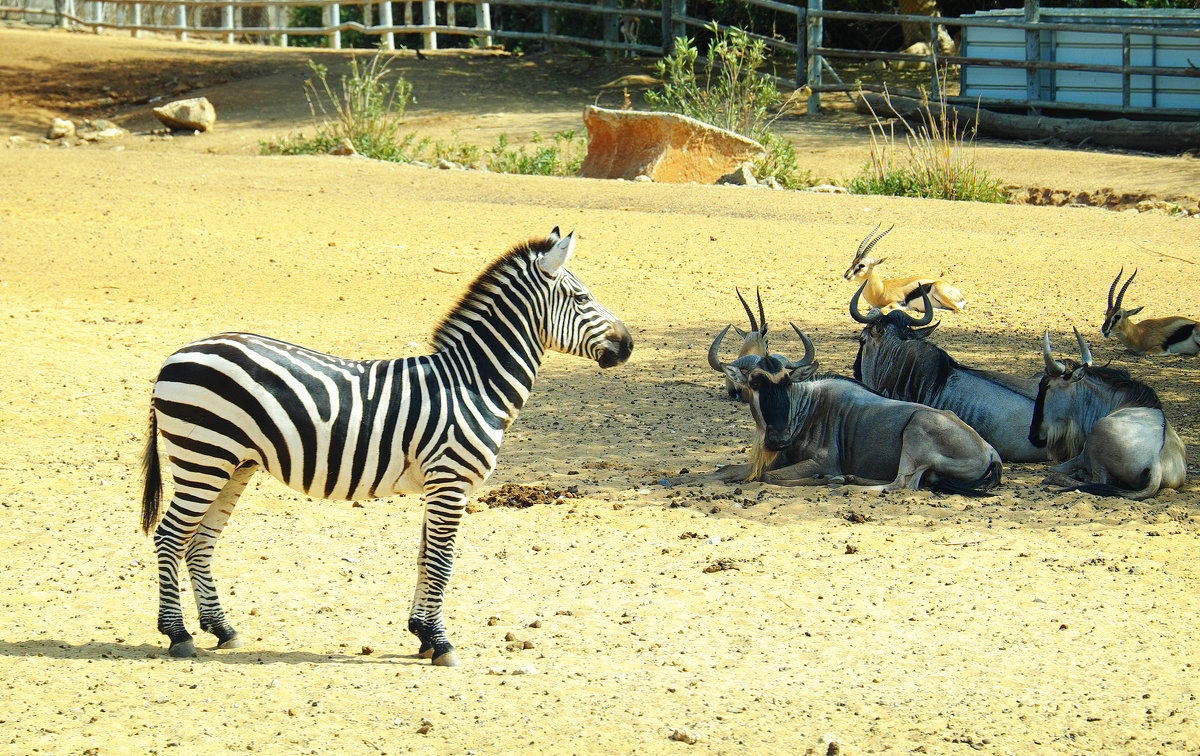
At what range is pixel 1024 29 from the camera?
20.7 metres

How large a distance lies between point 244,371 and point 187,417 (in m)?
0.28

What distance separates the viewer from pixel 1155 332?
34.8ft

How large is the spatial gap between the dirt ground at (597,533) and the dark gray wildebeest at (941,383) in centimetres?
74

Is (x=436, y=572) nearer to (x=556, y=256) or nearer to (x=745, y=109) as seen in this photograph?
(x=556, y=256)

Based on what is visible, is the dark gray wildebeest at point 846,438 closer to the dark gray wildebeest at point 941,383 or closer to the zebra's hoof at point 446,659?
the dark gray wildebeest at point 941,383

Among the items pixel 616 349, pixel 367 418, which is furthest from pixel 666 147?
pixel 367 418

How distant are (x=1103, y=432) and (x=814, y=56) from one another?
57.1 ft

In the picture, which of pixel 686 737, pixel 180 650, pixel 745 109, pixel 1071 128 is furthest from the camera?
pixel 1071 128

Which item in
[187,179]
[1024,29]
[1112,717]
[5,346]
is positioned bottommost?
[1112,717]

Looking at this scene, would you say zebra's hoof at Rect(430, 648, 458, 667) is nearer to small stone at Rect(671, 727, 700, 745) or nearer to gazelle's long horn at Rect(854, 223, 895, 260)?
small stone at Rect(671, 727, 700, 745)

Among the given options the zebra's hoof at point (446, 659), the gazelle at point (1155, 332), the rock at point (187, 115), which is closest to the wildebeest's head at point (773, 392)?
the zebra's hoof at point (446, 659)

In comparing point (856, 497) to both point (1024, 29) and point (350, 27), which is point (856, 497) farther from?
point (350, 27)

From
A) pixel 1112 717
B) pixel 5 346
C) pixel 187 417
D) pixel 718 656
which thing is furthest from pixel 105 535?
pixel 1112 717

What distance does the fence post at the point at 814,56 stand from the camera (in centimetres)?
2319
